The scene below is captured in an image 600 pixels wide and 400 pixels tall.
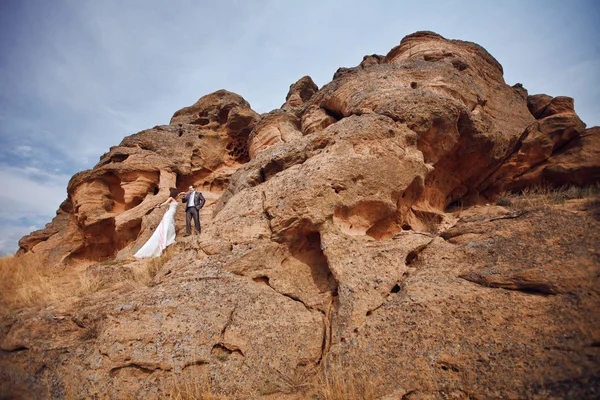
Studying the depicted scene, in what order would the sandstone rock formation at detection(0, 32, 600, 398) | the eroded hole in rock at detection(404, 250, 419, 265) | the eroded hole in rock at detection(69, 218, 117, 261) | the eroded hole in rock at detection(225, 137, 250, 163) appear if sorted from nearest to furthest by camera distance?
the sandstone rock formation at detection(0, 32, 600, 398)
the eroded hole in rock at detection(404, 250, 419, 265)
the eroded hole in rock at detection(69, 218, 117, 261)
the eroded hole in rock at detection(225, 137, 250, 163)

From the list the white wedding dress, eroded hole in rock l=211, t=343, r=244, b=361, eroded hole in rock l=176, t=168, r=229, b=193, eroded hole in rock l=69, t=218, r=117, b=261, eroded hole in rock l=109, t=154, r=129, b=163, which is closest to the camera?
eroded hole in rock l=211, t=343, r=244, b=361

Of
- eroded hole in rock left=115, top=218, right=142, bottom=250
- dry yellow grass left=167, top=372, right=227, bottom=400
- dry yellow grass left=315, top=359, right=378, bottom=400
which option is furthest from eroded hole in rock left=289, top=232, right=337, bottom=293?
eroded hole in rock left=115, top=218, right=142, bottom=250

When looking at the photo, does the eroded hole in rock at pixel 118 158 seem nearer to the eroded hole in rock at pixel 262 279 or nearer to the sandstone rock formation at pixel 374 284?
the sandstone rock formation at pixel 374 284

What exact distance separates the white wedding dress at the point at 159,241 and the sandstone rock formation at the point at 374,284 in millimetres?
2085

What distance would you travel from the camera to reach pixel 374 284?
3.96 meters

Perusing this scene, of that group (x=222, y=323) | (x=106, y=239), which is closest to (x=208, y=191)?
(x=106, y=239)

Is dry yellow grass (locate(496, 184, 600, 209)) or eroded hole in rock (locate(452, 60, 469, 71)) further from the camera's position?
eroded hole in rock (locate(452, 60, 469, 71))

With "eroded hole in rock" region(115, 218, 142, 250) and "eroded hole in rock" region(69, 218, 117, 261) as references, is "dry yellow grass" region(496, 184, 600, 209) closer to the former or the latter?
"eroded hole in rock" region(115, 218, 142, 250)

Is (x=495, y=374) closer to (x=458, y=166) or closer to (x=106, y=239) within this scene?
(x=458, y=166)

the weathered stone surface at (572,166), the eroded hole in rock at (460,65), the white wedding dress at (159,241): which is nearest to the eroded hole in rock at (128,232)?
the white wedding dress at (159,241)

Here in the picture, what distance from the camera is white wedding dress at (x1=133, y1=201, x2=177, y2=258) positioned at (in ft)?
24.2

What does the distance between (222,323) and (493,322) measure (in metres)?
3.23

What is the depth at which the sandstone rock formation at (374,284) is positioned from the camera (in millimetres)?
2949

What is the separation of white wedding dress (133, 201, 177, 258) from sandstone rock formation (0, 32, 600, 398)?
2.09m
